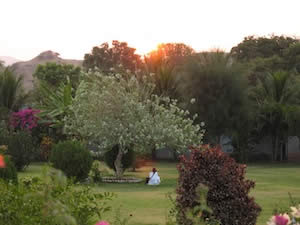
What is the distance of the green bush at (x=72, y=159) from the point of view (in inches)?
994

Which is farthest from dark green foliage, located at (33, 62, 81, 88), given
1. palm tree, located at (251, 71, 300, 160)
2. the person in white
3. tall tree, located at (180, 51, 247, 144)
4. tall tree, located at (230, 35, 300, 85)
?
the person in white

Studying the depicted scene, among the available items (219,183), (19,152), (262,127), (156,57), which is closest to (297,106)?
(262,127)

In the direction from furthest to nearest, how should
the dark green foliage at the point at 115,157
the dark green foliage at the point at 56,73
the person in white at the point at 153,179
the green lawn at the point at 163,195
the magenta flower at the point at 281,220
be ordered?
1. the dark green foliage at the point at 56,73
2. the dark green foliage at the point at 115,157
3. the person in white at the point at 153,179
4. the green lawn at the point at 163,195
5. the magenta flower at the point at 281,220

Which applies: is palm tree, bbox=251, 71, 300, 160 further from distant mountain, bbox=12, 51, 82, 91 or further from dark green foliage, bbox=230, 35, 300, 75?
distant mountain, bbox=12, 51, 82, 91

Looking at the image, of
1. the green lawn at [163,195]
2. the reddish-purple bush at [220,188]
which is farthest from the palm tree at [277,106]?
the reddish-purple bush at [220,188]

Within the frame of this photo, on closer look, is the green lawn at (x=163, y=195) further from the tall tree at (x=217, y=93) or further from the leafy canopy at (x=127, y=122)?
the tall tree at (x=217, y=93)

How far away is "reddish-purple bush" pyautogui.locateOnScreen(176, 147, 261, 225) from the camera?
11547 mm

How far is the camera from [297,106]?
4231 cm

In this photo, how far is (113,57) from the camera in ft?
271

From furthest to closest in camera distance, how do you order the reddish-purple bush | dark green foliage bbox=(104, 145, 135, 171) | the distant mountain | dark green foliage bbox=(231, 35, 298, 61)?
the distant mountain
dark green foliage bbox=(231, 35, 298, 61)
dark green foliage bbox=(104, 145, 135, 171)
the reddish-purple bush

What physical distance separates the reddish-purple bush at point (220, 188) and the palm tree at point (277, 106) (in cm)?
3086

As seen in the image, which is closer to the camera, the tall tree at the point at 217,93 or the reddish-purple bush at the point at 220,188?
the reddish-purple bush at the point at 220,188

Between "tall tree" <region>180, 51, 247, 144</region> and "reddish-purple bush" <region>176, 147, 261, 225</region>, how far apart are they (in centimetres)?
2969

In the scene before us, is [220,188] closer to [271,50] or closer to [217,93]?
[217,93]
